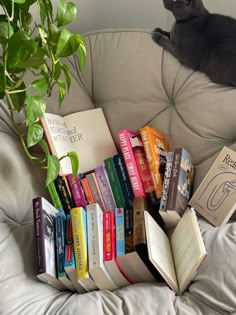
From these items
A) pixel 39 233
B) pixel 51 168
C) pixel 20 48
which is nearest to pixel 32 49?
pixel 20 48

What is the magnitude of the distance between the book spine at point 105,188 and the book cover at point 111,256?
0.10m

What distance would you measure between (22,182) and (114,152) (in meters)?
0.28

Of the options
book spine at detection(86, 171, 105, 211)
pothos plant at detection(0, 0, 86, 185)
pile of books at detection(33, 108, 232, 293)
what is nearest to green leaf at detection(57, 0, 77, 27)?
pothos plant at detection(0, 0, 86, 185)

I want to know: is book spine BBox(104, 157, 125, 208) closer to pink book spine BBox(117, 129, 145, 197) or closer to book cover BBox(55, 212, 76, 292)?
pink book spine BBox(117, 129, 145, 197)

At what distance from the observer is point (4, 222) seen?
1140 mm

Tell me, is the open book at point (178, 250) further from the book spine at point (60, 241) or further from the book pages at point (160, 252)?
the book spine at point (60, 241)

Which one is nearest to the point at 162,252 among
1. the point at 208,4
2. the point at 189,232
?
the point at 189,232

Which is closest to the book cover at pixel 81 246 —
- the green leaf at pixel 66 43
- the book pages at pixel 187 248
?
the book pages at pixel 187 248

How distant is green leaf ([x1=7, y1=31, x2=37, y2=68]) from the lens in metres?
0.86

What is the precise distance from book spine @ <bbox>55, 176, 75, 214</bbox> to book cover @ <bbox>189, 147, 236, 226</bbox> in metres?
0.32

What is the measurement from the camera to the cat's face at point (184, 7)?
1256 millimetres

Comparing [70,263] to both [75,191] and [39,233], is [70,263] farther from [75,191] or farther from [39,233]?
[75,191]

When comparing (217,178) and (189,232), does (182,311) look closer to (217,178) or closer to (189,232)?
(189,232)

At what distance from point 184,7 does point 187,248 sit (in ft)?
2.16
